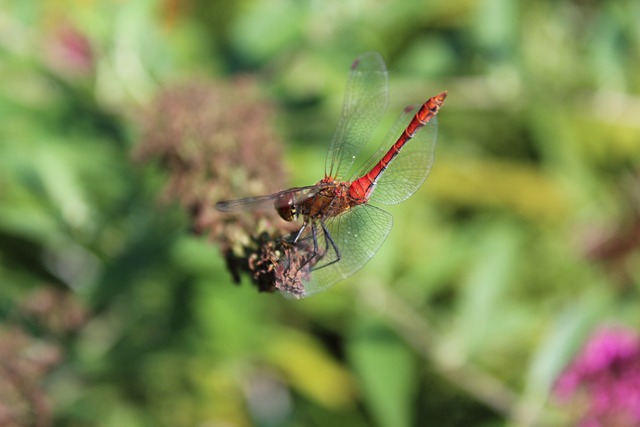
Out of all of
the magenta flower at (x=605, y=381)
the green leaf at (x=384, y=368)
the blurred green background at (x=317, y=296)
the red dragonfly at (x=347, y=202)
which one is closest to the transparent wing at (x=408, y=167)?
the red dragonfly at (x=347, y=202)

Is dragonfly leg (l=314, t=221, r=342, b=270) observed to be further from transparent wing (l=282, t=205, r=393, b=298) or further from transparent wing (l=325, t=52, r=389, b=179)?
transparent wing (l=325, t=52, r=389, b=179)

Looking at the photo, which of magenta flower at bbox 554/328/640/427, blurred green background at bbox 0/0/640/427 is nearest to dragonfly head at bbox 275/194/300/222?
blurred green background at bbox 0/0/640/427

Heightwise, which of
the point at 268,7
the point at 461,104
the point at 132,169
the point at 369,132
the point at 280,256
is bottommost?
the point at 280,256

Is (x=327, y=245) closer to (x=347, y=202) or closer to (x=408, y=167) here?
(x=347, y=202)

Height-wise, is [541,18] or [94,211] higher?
[541,18]

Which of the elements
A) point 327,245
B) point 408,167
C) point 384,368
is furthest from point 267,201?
point 384,368

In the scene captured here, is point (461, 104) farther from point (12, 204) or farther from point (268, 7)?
point (12, 204)

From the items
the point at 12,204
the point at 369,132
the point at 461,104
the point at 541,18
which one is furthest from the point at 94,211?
the point at 541,18

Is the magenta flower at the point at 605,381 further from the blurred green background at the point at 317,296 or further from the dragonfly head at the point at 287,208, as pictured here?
the dragonfly head at the point at 287,208
